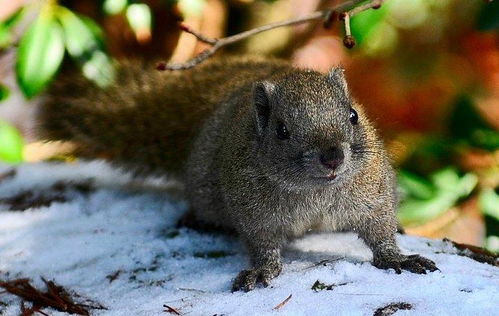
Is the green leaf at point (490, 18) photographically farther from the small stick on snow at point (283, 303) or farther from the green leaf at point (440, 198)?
the small stick on snow at point (283, 303)

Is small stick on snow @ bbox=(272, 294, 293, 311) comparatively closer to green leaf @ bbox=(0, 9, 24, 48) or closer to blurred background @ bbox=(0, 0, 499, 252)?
blurred background @ bbox=(0, 0, 499, 252)

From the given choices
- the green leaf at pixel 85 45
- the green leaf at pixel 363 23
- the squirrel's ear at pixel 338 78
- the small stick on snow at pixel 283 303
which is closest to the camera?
the small stick on snow at pixel 283 303

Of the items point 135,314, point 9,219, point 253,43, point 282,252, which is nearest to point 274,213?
point 282,252

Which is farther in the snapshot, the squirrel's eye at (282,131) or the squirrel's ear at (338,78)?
the squirrel's ear at (338,78)

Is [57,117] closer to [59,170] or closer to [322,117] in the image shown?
[59,170]

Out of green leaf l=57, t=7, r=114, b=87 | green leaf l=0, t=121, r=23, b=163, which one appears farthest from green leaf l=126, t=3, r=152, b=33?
green leaf l=0, t=121, r=23, b=163

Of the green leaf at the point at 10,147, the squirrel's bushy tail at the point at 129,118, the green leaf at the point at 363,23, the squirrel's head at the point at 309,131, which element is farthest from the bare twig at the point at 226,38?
the squirrel's bushy tail at the point at 129,118

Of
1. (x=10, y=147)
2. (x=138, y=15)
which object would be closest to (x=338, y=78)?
(x=138, y=15)
